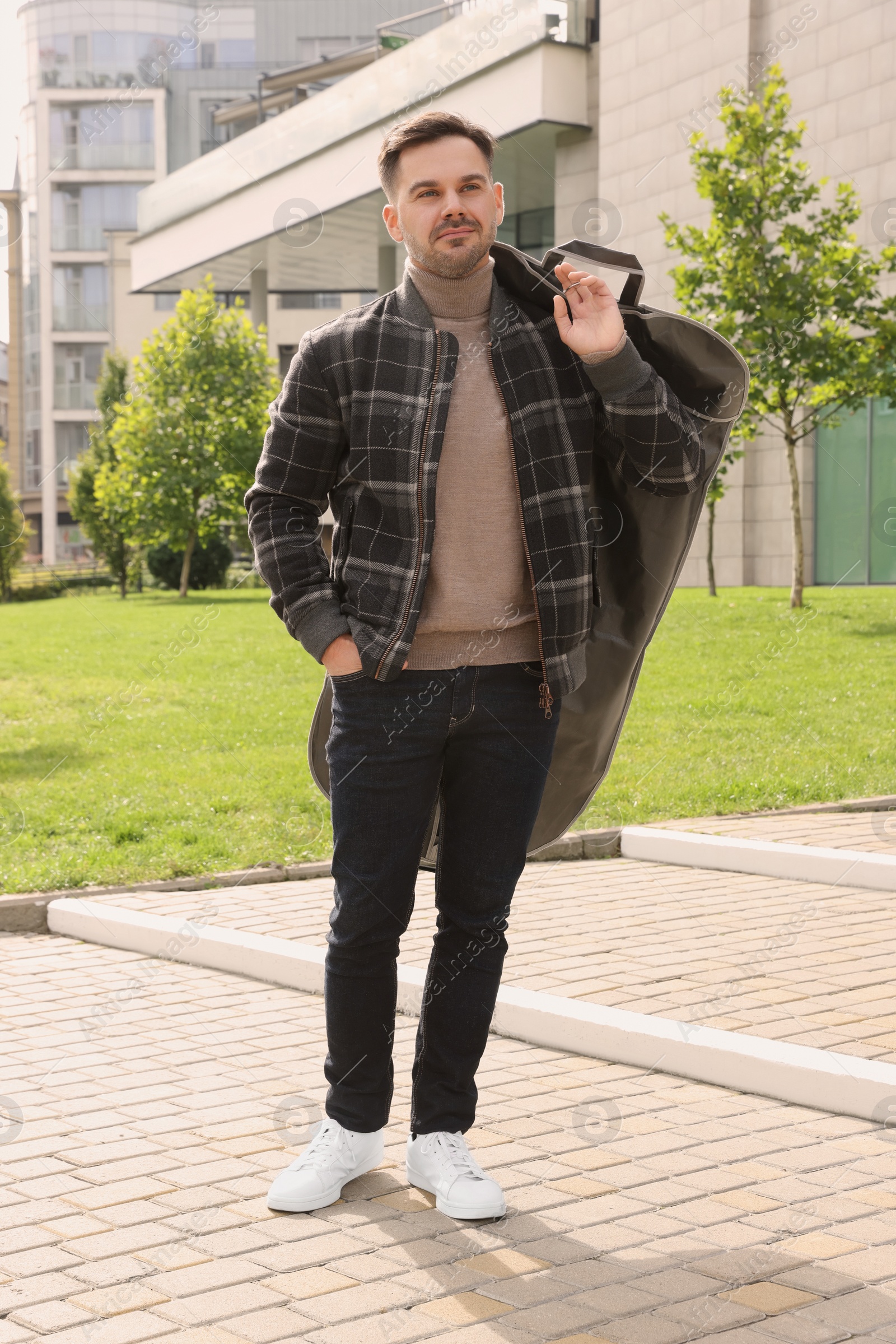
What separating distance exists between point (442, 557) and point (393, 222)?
2.70ft

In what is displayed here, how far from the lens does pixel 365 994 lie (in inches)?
137

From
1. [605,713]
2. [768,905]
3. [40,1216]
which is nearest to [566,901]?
[768,905]

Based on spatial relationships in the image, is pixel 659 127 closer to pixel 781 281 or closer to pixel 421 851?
pixel 781 281

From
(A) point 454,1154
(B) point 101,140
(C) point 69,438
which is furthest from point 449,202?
(B) point 101,140

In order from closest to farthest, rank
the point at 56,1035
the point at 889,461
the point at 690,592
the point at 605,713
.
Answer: the point at 605,713
the point at 56,1035
the point at 690,592
the point at 889,461

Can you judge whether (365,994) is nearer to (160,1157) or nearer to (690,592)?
(160,1157)

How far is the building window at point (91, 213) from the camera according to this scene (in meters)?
75.5

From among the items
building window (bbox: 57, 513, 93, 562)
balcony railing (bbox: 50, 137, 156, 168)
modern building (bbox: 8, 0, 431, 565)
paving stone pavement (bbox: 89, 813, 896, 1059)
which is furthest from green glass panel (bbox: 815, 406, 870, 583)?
balcony railing (bbox: 50, 137, 156, 168)

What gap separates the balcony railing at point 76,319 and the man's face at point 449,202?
74195 millimetres

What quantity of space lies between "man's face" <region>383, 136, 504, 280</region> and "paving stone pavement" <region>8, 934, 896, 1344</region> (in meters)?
2.24

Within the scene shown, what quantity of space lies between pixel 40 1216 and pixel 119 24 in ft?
330

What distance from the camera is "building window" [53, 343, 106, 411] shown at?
245 ft

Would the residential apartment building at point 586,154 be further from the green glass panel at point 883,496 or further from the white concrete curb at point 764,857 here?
the white concrete curb at point 764,857

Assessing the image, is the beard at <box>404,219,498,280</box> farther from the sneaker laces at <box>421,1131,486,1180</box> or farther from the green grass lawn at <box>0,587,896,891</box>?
the green grass lawn at <box>0,587,896,891</box>
